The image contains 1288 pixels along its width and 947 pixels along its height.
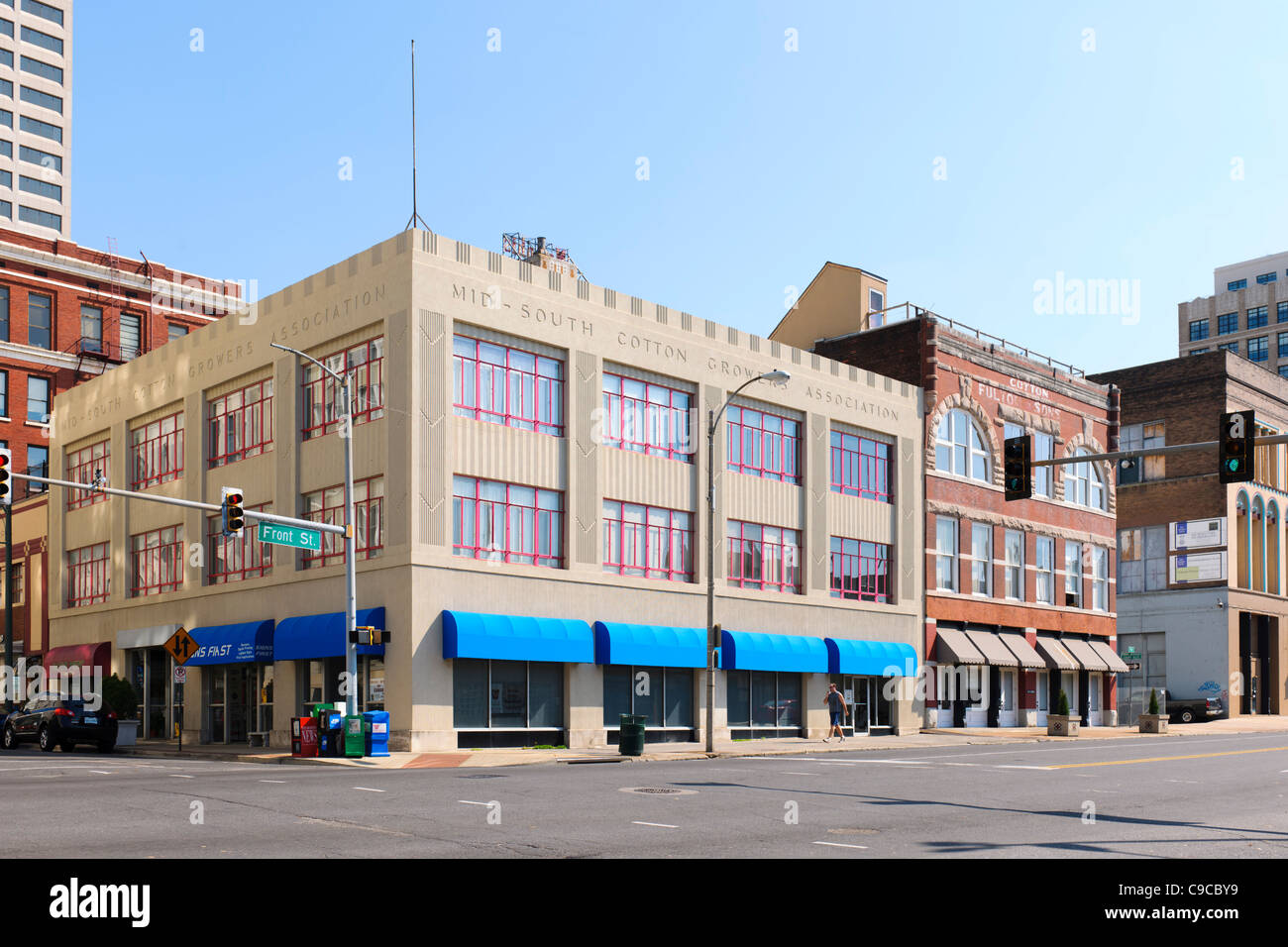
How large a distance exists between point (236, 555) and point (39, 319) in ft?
105

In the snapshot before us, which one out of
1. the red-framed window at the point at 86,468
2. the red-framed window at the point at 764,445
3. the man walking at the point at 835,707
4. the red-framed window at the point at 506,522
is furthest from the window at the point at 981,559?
the red-framed window at the point at 86,468

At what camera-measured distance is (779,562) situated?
47.3m

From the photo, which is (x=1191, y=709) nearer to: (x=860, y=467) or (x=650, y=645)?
(x=860, y=467)

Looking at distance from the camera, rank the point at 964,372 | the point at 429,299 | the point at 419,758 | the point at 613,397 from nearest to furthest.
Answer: the point at 419,758
the point at 429,299
the point at 613,397
the point at 964,372

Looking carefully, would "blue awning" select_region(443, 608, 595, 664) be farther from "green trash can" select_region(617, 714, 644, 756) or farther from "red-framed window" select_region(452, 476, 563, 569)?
"green trash can" select_region(617, 714, 644, 756)

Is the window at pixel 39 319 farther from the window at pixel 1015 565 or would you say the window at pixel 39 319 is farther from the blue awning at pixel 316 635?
the window at pixel 1015 565

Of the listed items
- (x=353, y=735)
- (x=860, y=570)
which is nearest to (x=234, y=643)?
(x=353, y=735)

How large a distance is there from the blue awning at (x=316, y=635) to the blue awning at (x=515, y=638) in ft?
6.63
